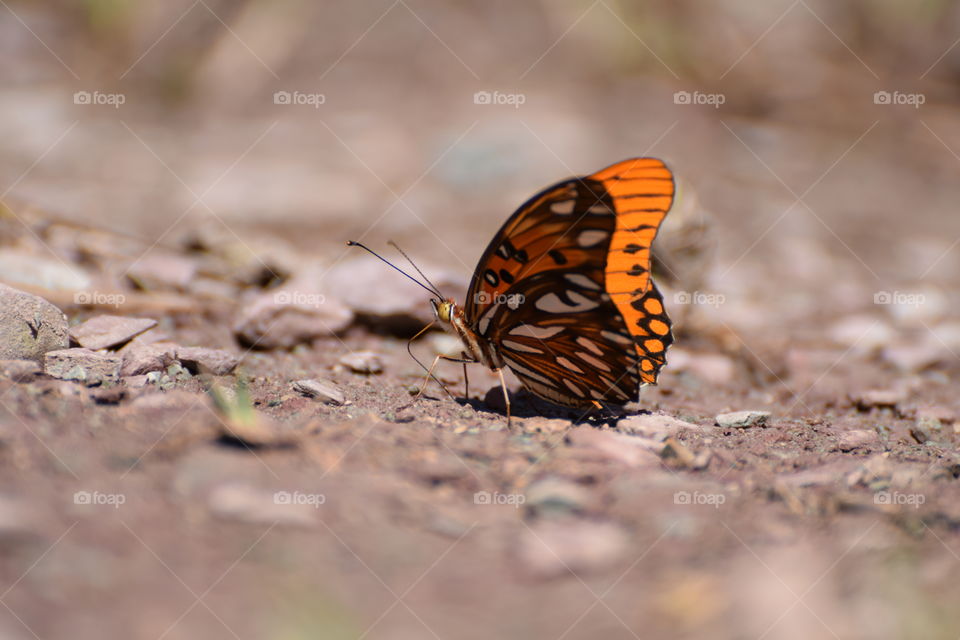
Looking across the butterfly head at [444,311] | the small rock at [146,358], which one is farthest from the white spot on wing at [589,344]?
the small rock at [146,358]

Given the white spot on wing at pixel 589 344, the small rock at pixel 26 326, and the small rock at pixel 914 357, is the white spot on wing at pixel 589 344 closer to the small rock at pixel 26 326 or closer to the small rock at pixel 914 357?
the small rock at pixel 26 326

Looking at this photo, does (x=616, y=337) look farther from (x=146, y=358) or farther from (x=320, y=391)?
(x=146, y=358)

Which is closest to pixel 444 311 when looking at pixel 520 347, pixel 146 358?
pixel 520 347

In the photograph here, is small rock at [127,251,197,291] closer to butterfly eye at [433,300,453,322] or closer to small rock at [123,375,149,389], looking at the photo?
small rock at [123,375,149,389]

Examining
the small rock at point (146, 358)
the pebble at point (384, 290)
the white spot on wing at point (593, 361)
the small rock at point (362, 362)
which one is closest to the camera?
the small rock at point (146, 358)

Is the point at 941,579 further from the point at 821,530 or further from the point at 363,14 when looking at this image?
the point at 363,14

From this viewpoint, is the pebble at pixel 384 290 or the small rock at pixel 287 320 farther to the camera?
the pebble at pixel 384 290

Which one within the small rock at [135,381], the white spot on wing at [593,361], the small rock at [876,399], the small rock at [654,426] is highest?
the white spot on wing at [593,361]
